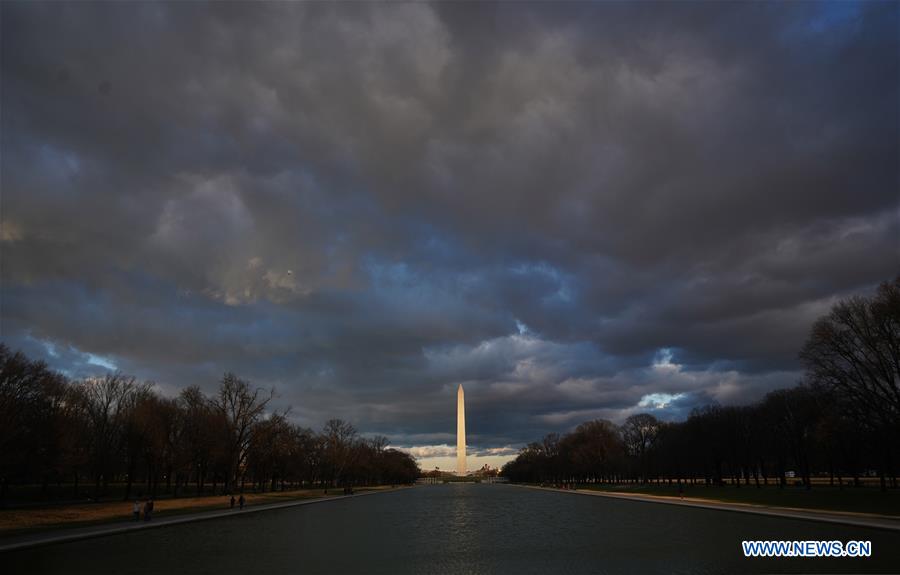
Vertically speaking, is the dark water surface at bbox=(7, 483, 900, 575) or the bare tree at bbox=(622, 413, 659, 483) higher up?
the bare tree at bbox=(622, 413, 659, 483)

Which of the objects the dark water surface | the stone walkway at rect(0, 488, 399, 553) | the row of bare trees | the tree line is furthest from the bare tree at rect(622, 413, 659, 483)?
the stone walkway at rect(0, 488, 399, 553)

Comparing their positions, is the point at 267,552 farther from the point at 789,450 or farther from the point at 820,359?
the point at 789,450

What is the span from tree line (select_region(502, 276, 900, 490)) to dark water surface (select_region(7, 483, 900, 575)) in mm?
22516

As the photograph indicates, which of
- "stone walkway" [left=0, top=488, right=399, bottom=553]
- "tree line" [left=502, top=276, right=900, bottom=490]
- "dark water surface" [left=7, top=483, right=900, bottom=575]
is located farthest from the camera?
"tree line" [left=502, top=276, right=900, bottom=490]

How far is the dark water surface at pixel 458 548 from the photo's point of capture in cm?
2125

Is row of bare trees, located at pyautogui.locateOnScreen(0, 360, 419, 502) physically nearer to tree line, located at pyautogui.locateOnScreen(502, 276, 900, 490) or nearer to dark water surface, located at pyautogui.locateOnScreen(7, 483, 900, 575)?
dark water surface, located at pyautogui.locateOnScreen(7, 483, 900, 575)

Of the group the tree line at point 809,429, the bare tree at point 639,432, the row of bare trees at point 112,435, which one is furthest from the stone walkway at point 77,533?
the bare tree at point 639,432

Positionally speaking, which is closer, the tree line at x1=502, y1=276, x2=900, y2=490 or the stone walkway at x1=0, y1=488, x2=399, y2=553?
the stone walkway at x1=0, y1=488, x2=399, y2=553

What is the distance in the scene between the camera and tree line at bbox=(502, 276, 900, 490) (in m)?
54.5

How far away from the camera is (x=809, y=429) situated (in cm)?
9012

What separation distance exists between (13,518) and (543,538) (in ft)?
121

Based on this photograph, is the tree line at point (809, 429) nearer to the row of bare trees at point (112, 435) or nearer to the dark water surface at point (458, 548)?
the dark water surface at point (458, 548)

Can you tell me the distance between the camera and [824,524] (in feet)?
118

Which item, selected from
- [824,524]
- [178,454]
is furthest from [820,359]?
[178,454]
